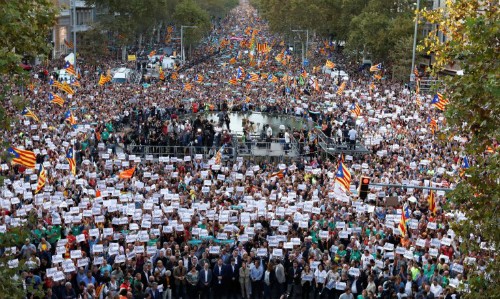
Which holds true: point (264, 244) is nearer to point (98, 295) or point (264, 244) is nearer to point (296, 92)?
point (98, 295)

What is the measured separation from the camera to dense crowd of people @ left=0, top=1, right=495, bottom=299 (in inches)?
762

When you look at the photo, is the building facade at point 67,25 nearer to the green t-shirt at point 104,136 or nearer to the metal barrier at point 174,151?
the green t-shirt at point 104,136

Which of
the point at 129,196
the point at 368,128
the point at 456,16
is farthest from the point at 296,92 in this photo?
the point at 456,16

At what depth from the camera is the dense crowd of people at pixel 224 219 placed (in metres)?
19.4

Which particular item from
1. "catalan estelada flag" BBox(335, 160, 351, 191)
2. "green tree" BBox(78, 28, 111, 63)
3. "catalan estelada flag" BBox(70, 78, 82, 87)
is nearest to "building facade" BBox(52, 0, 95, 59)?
"green tree" BBox(78, 28, 111, 63)

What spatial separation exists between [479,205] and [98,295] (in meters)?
9.05

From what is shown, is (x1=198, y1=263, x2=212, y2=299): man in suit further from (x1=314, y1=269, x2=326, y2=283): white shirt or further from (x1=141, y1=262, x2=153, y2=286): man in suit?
(x1=314, y1=269, x2=326, y2=283): white shirt

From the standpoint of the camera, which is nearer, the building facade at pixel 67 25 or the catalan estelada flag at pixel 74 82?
the catalan estelada flag at pixel 74 82

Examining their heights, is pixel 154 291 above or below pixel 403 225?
below

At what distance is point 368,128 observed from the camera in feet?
134

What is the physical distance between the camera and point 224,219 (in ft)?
75.4

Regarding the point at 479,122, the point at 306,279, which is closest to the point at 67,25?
the point at 306,279

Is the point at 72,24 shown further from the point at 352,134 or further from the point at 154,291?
the point at 154,291

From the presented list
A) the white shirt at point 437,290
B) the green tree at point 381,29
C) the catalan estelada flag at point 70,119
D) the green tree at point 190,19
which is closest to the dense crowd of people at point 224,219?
the white shirt at point 437,290
